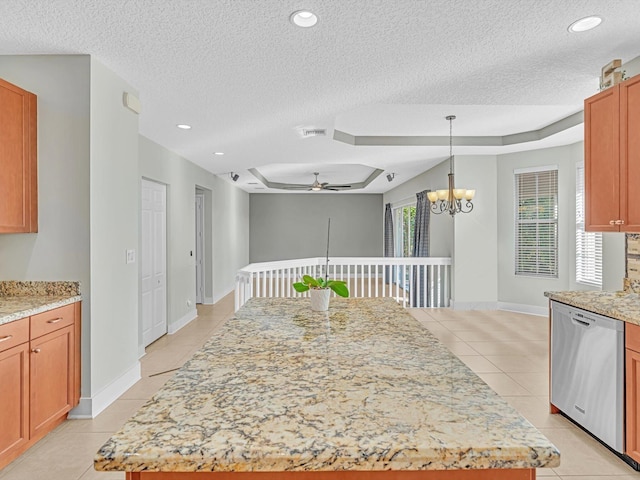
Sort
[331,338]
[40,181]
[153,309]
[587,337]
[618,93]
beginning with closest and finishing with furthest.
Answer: [331,338]
[587,337]
[618,93]
[40,181]
[153,309]

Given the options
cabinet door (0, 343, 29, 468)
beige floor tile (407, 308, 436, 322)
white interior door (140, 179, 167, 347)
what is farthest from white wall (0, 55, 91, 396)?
beige floor tile (407, 308, 436, 322)

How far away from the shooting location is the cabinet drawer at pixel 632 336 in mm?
2127

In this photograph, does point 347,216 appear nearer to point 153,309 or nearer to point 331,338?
point 153,309

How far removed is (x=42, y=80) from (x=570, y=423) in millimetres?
4368

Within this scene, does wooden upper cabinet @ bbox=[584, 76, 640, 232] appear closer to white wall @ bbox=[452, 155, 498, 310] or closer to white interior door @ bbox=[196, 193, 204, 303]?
white wall @ bbox=[452, 155, 498, 310]

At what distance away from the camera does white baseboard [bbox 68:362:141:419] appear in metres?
2.83

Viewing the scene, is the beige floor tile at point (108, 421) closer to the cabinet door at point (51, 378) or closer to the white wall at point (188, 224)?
the cabinet door at point (51, 378)

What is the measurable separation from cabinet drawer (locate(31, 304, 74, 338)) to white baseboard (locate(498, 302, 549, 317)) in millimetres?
5880

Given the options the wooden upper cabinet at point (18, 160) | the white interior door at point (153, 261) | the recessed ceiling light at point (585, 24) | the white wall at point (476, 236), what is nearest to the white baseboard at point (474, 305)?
the white wall at point (476, 236)

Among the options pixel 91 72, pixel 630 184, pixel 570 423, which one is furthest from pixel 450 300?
pixel 91 72

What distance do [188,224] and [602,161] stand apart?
16.8 feet

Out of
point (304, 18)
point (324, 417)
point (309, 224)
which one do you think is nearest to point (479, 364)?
point (304, 18)

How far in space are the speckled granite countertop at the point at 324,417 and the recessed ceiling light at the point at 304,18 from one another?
5.68ft

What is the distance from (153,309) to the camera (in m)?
4.90
